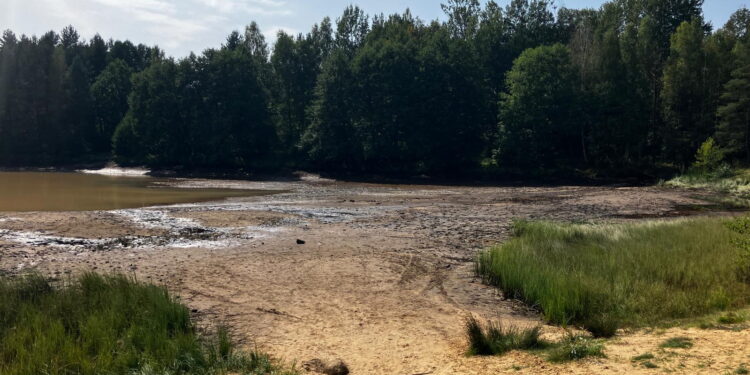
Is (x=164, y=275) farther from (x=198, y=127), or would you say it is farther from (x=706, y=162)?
(x=198, y=127)

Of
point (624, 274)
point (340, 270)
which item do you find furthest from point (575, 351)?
point (340, 270)

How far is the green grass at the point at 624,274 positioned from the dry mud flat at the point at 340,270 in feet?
1.99

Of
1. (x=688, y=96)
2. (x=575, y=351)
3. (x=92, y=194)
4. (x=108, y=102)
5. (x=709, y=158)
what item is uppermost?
(x=108, y=102)

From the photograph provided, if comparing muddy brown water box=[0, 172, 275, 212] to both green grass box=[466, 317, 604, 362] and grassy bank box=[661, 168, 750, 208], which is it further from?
grassy bank box=[661, 168, 750, 208]

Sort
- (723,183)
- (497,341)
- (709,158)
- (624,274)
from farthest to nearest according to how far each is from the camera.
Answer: (709,158) < (723,183) < (624,274) < (497,341)

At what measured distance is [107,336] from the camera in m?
9.04

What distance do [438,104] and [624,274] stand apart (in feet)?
151

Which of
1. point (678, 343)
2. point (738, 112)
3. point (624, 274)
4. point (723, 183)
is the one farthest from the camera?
point (738, 112)

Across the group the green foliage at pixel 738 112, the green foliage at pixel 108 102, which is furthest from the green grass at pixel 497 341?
the green foliage at pixel 108 102

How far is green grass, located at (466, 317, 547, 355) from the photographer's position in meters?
9.14

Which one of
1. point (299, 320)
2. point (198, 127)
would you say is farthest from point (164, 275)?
point (198, 127)

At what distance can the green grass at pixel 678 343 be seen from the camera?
28.7 ft

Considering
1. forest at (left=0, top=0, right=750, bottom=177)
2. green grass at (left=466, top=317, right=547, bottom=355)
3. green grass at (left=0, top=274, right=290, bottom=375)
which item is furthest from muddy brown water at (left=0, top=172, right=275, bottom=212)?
green grass at (left=466, top=317, right=547, bottom=355)

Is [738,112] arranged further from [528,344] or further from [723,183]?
[528,344]
